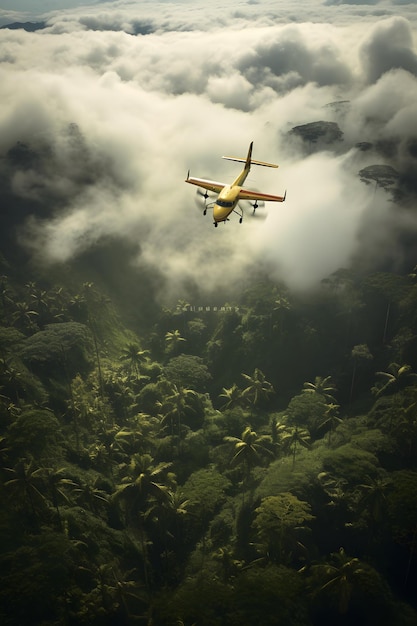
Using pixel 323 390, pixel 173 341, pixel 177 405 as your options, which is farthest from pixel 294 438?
pixel 173 341

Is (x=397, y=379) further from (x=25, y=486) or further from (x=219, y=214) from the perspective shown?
(x=25, y=486)

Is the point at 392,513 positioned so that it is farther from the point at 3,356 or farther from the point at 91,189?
the point at 91,189

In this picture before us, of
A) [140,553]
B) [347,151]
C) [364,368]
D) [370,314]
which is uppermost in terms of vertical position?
[347,151]

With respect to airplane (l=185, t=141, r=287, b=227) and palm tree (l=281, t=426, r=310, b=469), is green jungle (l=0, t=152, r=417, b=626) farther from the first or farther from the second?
airplane (l=185, t=141, r=287, b=227)

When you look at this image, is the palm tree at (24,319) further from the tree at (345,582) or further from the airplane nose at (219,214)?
the tree at (345,582)

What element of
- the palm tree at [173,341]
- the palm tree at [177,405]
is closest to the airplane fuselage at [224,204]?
the palm tree at [177,405]

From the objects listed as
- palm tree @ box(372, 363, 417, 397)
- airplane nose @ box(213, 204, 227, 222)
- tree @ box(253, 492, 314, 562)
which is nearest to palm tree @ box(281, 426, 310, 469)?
tree @ box(253, 492, 314, 562)

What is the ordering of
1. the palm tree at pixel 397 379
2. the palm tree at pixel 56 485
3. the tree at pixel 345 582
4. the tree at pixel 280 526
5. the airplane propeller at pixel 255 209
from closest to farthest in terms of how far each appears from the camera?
1. the tree at pixel 345 582
2. the tree at pixel 280 526
3. the palm tree at pixel 56 485
4. the airplane propeller at pixel 255 209
5. the palm tree at pixel 397 379

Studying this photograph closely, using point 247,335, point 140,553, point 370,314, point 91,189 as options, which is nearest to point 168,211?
point 91,189
